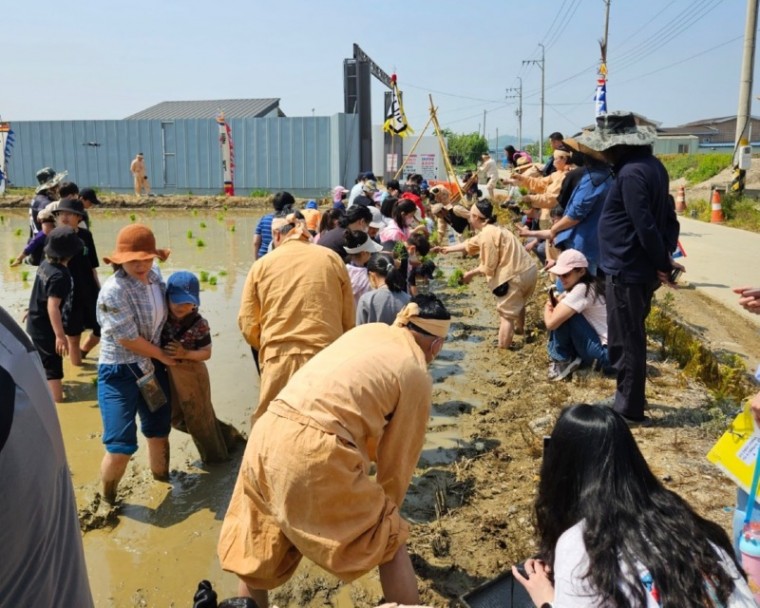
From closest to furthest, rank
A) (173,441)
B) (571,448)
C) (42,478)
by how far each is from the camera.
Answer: (42,478), (571,448), (173,441)

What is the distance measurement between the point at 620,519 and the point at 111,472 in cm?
309

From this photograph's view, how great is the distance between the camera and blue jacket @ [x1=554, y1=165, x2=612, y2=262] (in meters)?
5.84

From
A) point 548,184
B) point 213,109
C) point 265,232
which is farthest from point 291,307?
point 213,109

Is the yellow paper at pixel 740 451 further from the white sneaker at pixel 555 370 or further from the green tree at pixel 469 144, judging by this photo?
the green tree at pixel 469 144

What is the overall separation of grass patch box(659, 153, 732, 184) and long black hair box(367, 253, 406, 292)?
29.8 m

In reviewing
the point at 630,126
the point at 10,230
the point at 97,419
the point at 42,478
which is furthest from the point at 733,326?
the point at 10,230

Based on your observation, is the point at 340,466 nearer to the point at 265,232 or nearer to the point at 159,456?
the point at 159,456

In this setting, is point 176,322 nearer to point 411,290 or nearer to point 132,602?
point 132,602

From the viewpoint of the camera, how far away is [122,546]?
3.69 m

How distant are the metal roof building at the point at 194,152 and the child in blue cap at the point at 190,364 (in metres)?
20.1

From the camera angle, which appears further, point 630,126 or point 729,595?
point 630,126

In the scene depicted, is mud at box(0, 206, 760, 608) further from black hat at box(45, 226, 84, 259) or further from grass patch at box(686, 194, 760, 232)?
grass patch at box(686, 194, 760, 232)

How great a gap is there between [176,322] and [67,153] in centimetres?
2544

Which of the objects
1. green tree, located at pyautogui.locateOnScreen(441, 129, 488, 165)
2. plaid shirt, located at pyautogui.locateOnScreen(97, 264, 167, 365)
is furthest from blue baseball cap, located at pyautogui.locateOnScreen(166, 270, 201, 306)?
green tree, located at pyautogui.locateOnScreen(441, 129, 488, 165)
